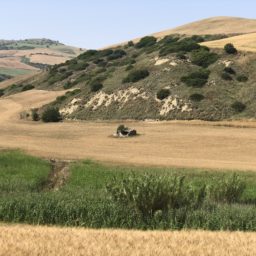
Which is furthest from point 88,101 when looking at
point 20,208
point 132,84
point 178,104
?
point 20,208

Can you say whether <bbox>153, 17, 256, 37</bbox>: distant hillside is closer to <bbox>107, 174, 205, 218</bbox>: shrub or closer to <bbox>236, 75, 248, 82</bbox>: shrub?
<bbox>236, 75, 248, 82</bbox>: shrub

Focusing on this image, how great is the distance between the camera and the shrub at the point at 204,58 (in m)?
87.3

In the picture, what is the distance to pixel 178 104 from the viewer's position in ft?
245

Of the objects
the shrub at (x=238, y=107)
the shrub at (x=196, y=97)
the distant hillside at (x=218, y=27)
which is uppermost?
the distant hillside at (x=218, y=27)

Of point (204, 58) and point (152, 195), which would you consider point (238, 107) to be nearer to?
point (204, 58)

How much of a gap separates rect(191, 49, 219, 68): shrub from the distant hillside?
70187 mm

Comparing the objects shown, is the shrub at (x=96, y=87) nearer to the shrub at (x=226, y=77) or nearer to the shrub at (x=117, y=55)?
the shrub at (x=226, y=77)

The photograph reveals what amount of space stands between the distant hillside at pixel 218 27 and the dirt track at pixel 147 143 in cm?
9975

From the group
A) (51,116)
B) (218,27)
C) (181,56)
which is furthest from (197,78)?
(218,27)

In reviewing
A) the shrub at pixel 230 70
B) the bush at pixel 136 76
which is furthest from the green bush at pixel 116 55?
the shrub at pixel 230 70

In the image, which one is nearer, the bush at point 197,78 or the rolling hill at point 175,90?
the rolling hill at point 175,90

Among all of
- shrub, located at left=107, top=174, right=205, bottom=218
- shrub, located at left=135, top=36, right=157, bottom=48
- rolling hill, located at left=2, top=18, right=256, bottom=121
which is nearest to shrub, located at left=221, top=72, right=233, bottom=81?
rolling hill, located at left=2, top=18, right=256, bottom=121

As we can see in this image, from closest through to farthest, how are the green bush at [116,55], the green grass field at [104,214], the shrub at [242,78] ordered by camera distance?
1. the green grass field at [104,214]
2. the shrub at [242,78]
3. the green bush at [116,55]

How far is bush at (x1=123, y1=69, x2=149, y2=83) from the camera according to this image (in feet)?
286
